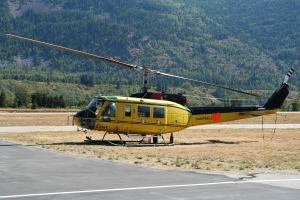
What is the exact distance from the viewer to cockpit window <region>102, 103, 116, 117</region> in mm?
29109

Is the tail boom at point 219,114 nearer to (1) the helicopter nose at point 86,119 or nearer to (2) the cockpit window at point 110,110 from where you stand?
(2) the cockpit window at point 110,110

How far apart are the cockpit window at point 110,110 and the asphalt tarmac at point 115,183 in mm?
9006

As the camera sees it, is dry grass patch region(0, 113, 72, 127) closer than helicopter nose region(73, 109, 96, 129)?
No

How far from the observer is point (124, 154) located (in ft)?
79.3

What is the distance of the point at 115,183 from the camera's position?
15227 mm

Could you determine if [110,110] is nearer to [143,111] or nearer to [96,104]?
[96,104]

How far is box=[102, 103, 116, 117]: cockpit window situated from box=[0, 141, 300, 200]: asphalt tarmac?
9006 mm

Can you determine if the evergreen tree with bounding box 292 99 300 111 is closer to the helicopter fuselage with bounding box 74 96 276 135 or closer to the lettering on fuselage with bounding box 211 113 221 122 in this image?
the lettering on fuselage with bounding box 211 113 221 122

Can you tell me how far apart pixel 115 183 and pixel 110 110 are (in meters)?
14.1

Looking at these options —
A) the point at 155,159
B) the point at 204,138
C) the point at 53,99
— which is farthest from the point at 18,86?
the point at 155,159

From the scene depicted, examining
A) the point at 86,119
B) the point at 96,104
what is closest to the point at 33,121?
the point at 96,104

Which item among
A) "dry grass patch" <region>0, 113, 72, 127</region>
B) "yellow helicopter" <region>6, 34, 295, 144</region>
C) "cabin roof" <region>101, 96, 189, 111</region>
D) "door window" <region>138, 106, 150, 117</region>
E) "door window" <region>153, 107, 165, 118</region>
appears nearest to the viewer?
"yellow helicopter" <region>6, 34, 295, 144</region>

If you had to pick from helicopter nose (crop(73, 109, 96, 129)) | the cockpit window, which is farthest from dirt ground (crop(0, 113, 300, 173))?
the cockpit window

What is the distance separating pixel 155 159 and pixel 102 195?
8.86m
